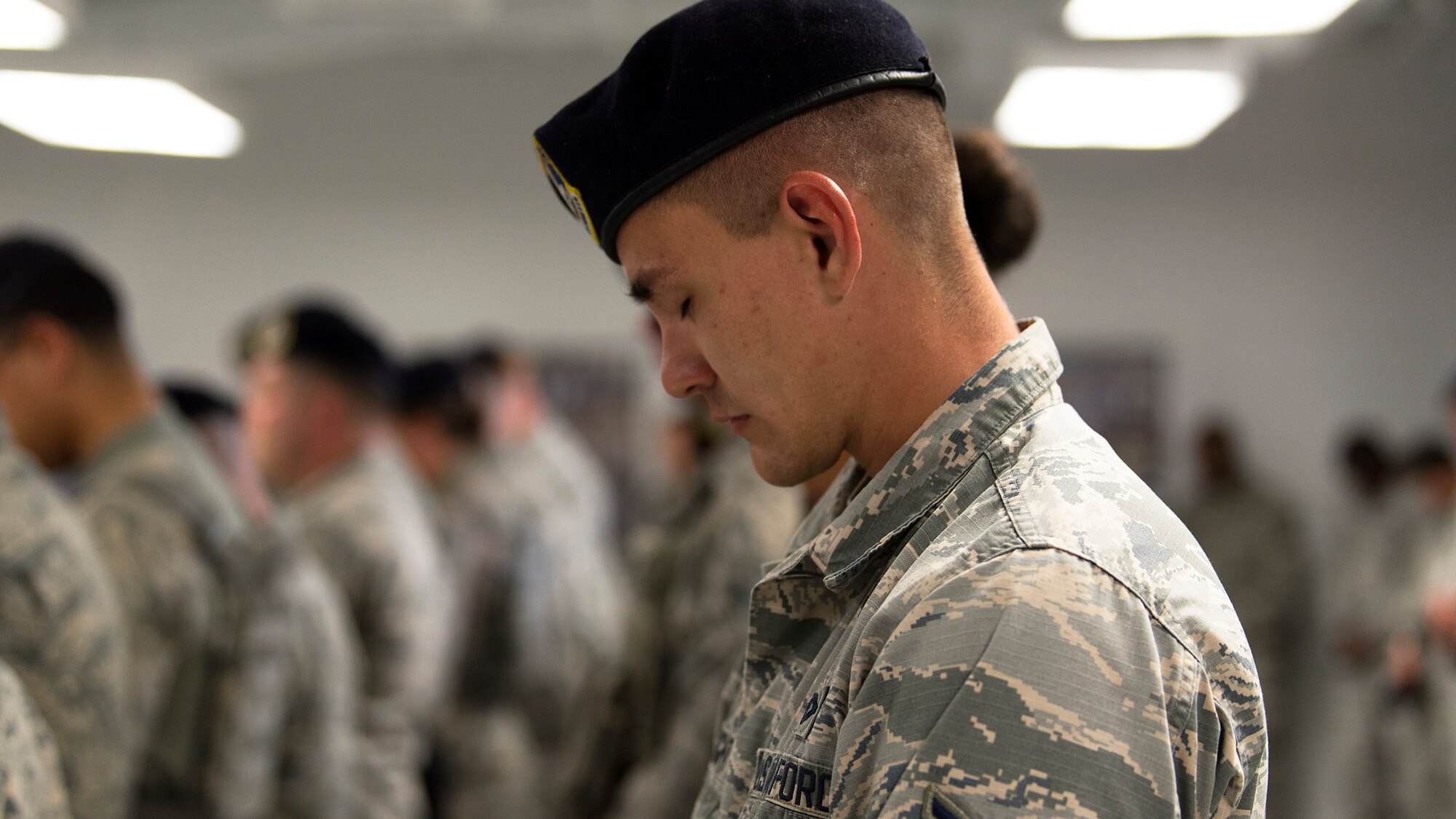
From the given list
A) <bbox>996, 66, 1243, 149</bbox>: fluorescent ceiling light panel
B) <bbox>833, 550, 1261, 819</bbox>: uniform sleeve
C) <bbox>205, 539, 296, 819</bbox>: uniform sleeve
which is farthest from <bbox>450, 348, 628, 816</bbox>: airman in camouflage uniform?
<bbox>833, 550, 1261, 819</bbox>: uniform sleeve

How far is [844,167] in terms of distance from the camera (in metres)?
0.84

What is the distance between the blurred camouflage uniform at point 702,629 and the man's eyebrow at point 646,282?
3.99 ft

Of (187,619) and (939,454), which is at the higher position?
(939,454)

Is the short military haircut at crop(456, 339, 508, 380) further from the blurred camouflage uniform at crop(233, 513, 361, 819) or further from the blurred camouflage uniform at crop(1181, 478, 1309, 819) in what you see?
the blurred camouflage uniform at crop(1181, 478, 1309, 819)

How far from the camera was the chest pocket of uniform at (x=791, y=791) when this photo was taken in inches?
29.3

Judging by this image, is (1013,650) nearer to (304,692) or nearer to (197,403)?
(304,692)

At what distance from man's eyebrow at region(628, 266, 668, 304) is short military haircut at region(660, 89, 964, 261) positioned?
0.06m

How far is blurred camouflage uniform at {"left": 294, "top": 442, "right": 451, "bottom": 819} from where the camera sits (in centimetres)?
314

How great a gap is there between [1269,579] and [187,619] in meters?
5.13

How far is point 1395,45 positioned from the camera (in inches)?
191

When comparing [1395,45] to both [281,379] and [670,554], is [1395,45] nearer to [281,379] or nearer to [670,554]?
[670,554]

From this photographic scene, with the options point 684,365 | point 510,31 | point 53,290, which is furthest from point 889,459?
point 510,31

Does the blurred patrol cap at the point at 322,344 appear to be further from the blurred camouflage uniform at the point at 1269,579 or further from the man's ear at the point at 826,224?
the blurred camouflage uniform at the point at 1269,579

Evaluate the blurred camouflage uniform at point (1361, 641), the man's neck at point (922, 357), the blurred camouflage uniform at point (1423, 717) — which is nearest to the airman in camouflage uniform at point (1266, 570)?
the blurred camouflage uniform at point (1361, 641)
